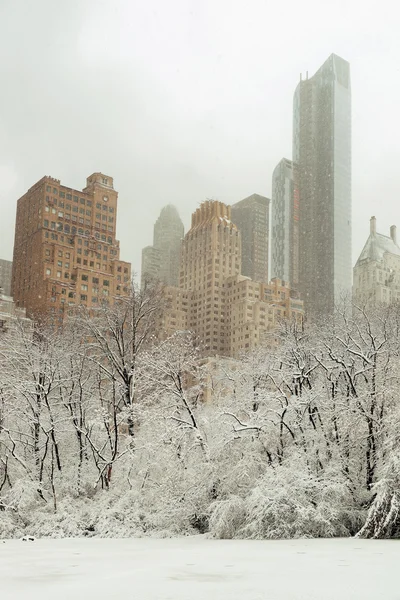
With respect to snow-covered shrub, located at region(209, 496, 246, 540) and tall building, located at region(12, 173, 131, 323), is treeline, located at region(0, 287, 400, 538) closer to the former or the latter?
snow-covered shrub, located at region(209, 496, 246, 540)

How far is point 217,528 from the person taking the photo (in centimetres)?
2070

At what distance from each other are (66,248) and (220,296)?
147 feet

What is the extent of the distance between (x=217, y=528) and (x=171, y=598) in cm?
1076

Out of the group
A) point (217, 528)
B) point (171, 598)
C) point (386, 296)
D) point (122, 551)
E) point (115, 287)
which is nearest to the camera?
point (171, 598)

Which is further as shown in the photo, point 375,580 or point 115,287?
point 115,287

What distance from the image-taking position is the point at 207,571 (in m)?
13.1

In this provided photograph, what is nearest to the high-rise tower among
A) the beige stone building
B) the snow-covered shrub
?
the beige stone building

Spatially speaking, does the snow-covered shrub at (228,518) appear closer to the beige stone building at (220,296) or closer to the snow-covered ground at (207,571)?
the snow-covered ground at (207,571)

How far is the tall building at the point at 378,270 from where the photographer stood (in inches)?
5802

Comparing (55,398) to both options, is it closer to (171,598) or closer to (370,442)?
(370,442)

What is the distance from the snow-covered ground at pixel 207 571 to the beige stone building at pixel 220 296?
115m

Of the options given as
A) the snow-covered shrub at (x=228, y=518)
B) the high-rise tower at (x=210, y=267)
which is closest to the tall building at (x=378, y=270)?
the high-rise tower at (x=210, y=267)

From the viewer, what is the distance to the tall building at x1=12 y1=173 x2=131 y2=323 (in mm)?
127438

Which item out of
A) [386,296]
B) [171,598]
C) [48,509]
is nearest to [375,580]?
[171,598]
